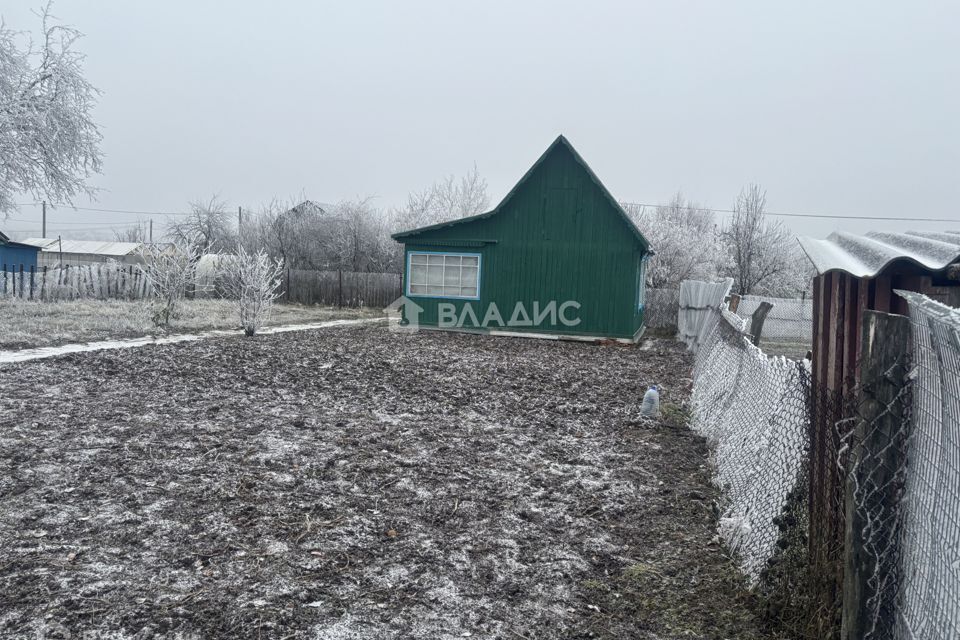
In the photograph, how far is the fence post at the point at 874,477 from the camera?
7.70 ft

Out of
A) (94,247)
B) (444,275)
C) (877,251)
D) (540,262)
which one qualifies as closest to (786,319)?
(540,262)

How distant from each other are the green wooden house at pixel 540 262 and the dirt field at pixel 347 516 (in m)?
9.15

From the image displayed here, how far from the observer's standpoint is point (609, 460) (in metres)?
6.16

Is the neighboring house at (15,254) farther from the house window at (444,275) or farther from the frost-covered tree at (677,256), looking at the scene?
the frost-covered tree at (677,256)

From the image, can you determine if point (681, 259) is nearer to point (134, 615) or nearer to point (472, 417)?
point (472, 417)

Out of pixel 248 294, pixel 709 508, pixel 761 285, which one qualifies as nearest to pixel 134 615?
pixel 709 508

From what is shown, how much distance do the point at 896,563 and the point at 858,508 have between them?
0.21 meters

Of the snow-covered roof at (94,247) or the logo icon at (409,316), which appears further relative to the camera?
the snow-covered roof at (94,247)

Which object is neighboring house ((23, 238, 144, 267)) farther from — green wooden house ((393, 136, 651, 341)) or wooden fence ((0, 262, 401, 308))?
green wooden house ((393, 136, 651, 341))

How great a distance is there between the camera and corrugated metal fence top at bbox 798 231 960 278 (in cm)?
296

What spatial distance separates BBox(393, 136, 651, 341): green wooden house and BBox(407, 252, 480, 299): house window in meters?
0.03

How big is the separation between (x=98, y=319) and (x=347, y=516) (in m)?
14.8

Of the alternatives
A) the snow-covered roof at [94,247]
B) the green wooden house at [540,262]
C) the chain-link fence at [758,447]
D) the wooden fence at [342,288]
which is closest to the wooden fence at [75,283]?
the wooden fence at [342,288]

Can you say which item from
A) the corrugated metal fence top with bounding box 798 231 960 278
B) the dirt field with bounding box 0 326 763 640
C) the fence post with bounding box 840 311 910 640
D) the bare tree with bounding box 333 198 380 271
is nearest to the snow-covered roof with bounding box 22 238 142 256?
the bare tree with bounding box 333 198 380 271
